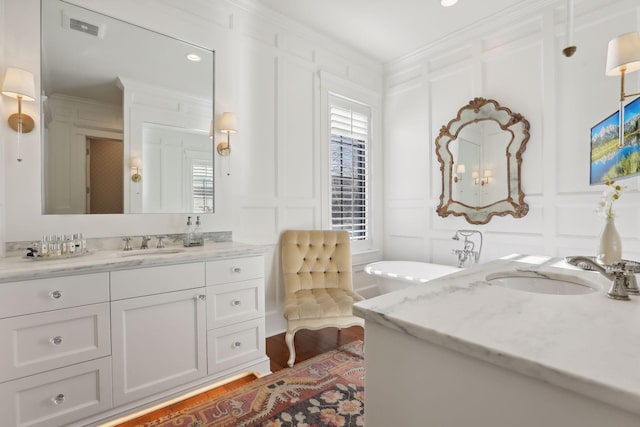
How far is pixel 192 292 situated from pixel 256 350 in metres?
0.69

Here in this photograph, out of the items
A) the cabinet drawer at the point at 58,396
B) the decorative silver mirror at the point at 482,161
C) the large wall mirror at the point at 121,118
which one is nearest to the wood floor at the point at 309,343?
the cabinet drawer at the point at 58,396

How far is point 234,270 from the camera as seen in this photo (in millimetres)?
2168

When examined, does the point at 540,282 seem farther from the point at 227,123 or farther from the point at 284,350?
the point at 227,123

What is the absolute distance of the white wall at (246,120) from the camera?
74.1 inches

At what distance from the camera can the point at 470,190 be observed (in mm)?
3283

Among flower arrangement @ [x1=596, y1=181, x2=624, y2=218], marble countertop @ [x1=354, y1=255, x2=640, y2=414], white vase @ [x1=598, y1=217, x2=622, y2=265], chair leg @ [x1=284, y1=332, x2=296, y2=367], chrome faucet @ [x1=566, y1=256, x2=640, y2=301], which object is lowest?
chair leg @ [x1=284, y1=332, x2=296, y2=367]

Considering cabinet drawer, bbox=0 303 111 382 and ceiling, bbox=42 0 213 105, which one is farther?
ceiling, bbox=42 0 213 105

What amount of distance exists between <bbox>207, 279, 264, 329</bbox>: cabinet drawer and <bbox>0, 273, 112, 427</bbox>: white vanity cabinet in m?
0.59

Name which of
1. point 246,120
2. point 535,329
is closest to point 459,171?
point 246,120

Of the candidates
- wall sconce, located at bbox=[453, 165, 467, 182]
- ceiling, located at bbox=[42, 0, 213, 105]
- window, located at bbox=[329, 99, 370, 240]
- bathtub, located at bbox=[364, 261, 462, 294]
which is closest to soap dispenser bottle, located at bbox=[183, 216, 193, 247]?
ceiling, located at bbox=[42, 0, 213, 105]

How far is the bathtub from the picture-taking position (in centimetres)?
306

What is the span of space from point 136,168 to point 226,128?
2.48 feet

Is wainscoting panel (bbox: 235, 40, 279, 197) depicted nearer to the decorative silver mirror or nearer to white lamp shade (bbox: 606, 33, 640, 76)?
the decorative silver mirror

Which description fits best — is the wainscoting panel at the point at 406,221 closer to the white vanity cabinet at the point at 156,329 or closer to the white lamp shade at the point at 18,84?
the white vanity cabinet at the point at 156,329
